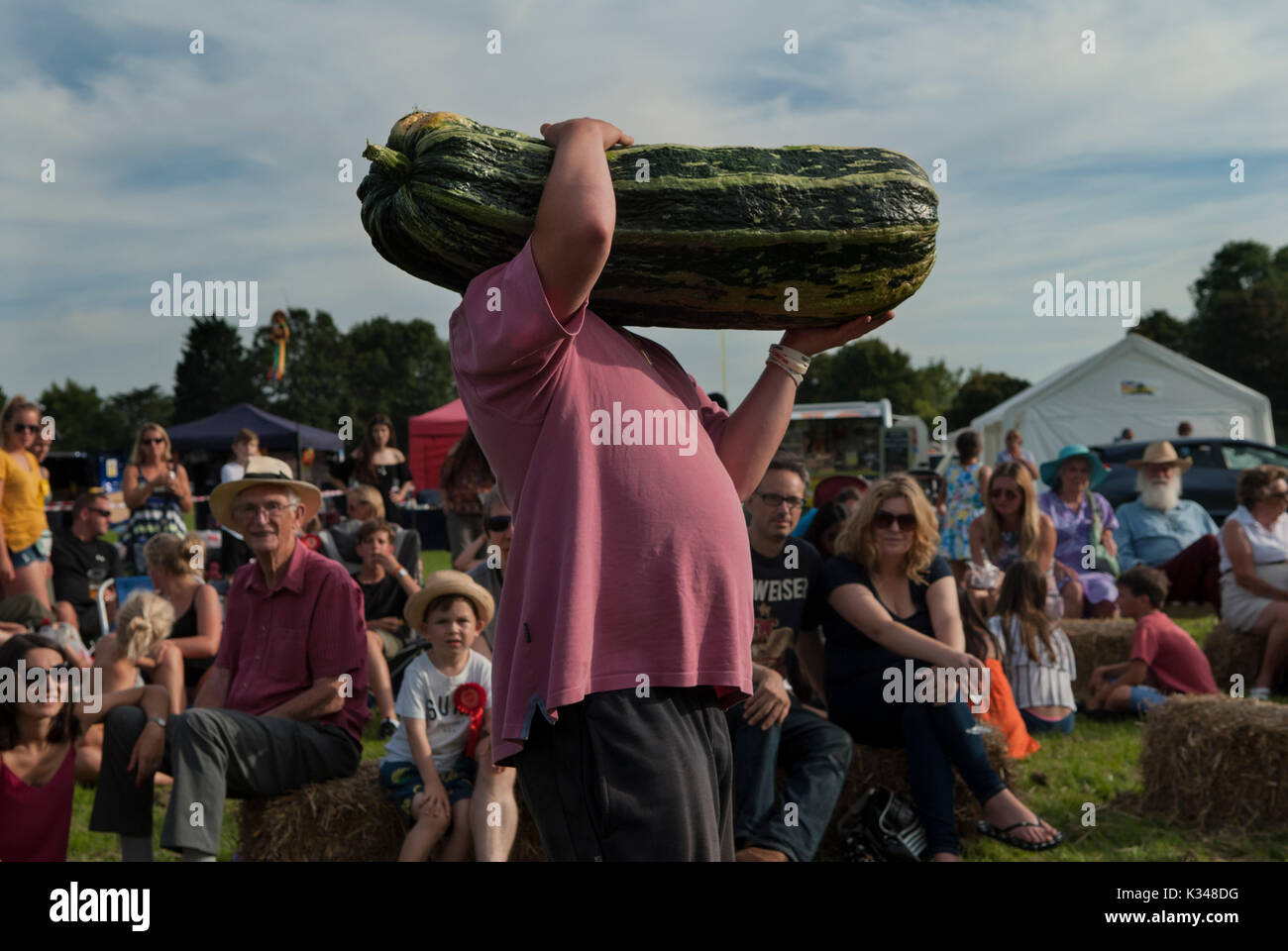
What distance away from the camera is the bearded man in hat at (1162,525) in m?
10.1

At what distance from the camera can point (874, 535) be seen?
5.53 metres

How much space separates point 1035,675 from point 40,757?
5.49 metres

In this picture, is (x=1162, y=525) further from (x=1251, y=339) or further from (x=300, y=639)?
(x=1251, y=339)

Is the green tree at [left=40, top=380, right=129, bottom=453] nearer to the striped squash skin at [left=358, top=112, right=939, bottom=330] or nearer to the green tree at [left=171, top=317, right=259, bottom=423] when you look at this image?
the green tree at [left=171, top=317, right=259, bottom=423]

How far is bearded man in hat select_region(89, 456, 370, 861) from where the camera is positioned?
447 centimetres

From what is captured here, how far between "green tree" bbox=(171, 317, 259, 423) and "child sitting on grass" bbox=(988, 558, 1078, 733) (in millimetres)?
86990

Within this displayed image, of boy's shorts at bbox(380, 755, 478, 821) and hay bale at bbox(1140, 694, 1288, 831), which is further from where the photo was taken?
hay bale at bbox(1140, 694, 1288, 831)

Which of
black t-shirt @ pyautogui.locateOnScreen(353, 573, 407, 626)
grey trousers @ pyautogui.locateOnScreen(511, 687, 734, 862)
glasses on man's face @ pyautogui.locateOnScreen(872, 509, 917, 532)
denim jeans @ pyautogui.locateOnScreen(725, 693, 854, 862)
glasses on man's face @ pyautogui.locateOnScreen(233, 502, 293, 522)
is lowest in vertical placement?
denim jeans @ pyautogui.locateOnScreen(725, 693, 854, 862)

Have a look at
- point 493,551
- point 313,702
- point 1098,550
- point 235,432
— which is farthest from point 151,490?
point 235,432

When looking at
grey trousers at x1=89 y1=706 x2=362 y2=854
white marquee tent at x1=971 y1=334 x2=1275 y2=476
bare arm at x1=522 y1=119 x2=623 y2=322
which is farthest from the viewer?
white marquee tent at x1=971 y1=334 x2=1275 y2=476

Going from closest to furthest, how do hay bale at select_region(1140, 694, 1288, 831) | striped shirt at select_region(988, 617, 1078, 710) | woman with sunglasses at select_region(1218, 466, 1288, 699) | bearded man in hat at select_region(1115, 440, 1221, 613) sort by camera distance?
hay bale at select_region(1140, 694, 1288, 831) → striped shirt at select_region(988, 617, 1078, 710) → woman with sunglasses at select_region(1218, 466, 1288, 699) → bearded man in hat at select_region(1115, 440, 1221, 613)

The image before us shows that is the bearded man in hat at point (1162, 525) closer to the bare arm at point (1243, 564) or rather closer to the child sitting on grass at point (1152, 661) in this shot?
the bare arm at point (1243, 564)

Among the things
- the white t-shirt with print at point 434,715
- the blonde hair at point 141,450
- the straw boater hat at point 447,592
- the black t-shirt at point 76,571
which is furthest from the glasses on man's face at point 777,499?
the black t-shirt at point 76,571

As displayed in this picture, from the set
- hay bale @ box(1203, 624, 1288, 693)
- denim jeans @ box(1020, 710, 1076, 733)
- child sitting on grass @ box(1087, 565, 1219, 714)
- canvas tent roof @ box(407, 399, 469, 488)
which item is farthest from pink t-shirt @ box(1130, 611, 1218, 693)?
canvas tent roof @ box(407, 399, 469, 488)
